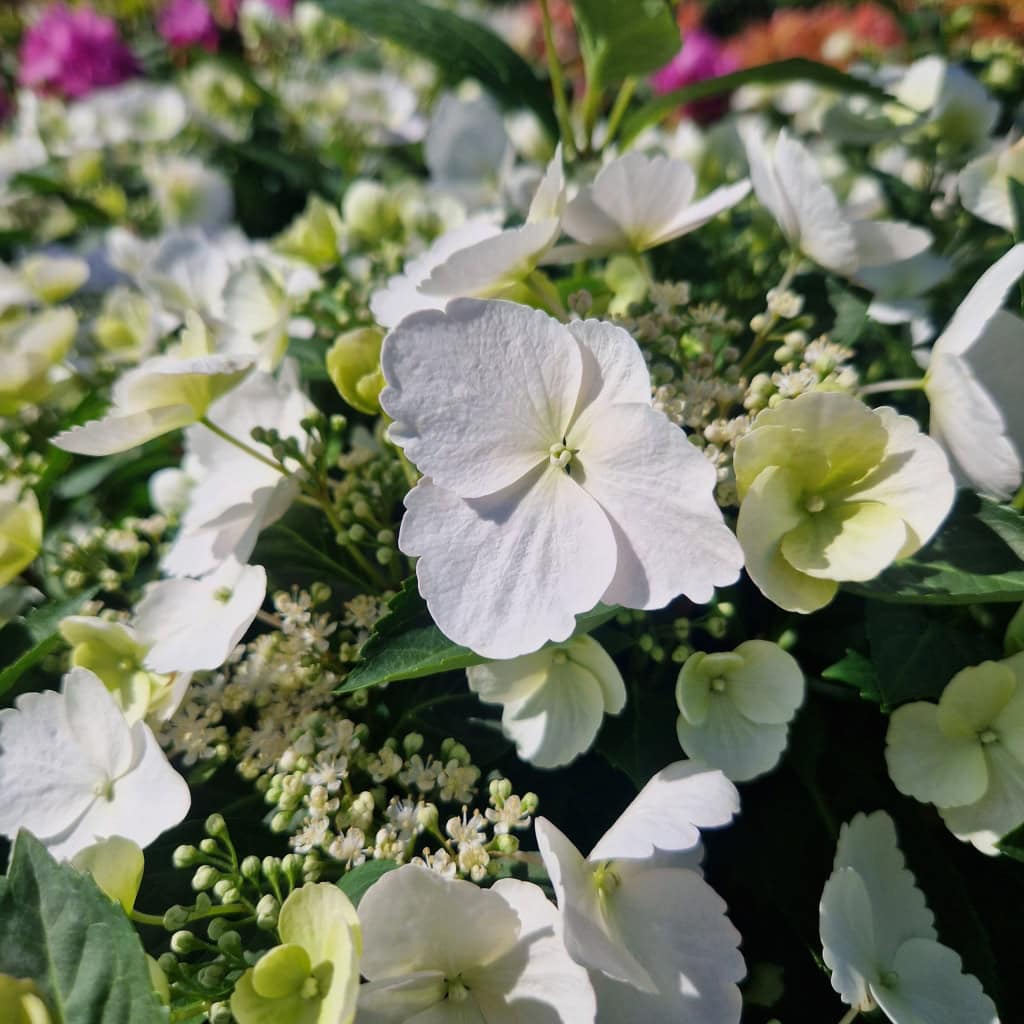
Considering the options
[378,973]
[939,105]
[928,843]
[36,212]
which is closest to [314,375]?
[378,973]

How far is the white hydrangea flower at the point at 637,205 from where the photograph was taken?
26.4 inches

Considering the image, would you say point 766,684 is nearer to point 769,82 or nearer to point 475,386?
point 475,386

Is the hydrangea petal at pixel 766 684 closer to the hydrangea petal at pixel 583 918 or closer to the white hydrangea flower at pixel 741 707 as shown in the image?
the white hydrangea flower at pixel 741 707

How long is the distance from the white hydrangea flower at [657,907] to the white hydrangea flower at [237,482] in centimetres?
29

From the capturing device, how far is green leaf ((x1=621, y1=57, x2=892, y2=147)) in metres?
0.88

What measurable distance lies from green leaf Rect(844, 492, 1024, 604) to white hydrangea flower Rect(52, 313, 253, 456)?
1.41ft

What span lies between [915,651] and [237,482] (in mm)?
500

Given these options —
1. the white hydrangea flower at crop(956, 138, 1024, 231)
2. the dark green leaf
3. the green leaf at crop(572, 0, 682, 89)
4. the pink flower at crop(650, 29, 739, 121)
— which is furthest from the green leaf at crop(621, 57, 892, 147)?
the pink flower at crop(650, 29, 739, 121)

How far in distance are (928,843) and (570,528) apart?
367 mm

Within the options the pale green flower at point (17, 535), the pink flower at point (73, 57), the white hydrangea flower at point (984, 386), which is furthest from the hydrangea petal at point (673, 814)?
the pink flower at point (73, 57)

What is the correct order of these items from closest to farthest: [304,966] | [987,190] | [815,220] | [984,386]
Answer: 1. [304,966]
2. [984,386]
3. [815,220]
4. [987,190]

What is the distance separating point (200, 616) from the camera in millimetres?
650

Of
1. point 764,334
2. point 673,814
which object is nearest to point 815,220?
point 764,334

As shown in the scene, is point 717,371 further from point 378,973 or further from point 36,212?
point 36,212
